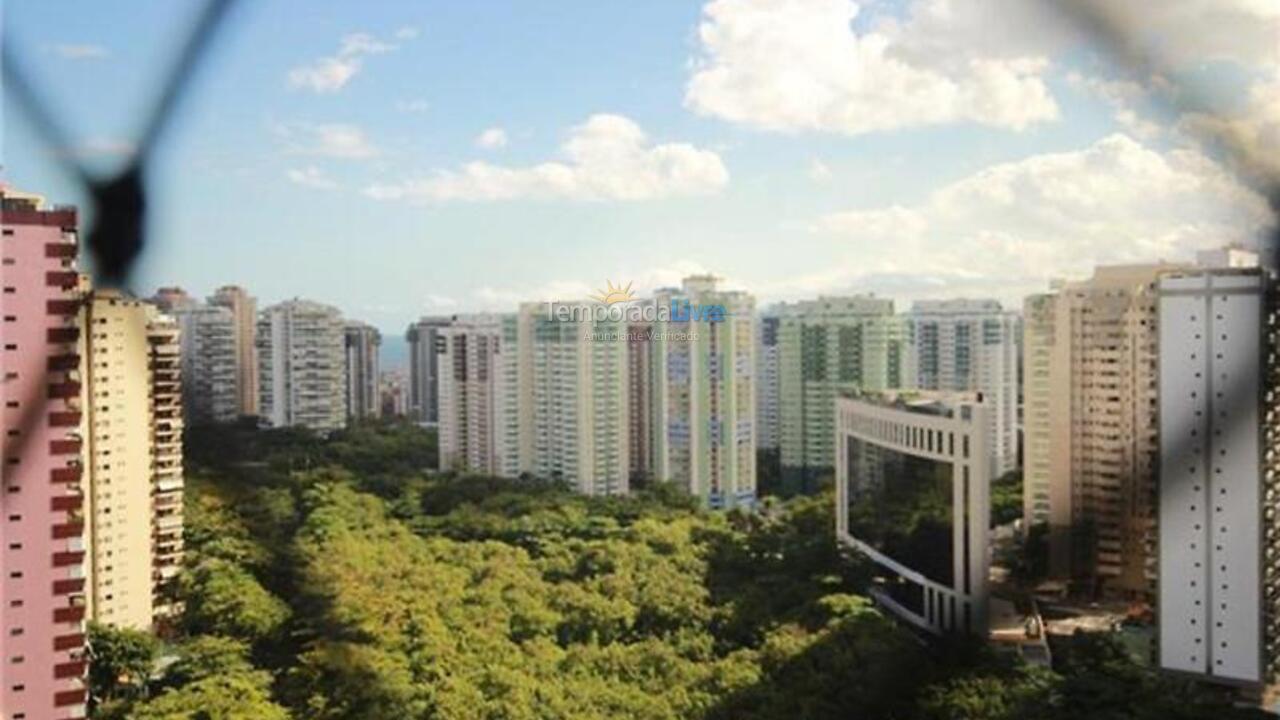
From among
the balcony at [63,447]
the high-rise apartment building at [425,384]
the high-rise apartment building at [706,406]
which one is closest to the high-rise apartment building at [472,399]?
the high-rise apartment building at [425,384]

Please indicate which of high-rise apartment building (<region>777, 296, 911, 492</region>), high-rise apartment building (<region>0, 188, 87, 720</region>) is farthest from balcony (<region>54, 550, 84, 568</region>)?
high-rise apartment building (<region>777, 296, 911, 492</region>)

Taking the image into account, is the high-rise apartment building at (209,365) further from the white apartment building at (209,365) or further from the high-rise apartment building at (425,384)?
the high-rise apartment building at (425,384)

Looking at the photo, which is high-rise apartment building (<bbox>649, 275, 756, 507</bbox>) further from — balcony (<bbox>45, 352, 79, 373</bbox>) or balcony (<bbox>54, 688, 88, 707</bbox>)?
balcony (<bbox>54, 688, 88, 707</bbox>)

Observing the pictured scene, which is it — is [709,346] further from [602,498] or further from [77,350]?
[77,350]

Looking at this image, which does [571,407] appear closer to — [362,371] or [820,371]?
[362,371]

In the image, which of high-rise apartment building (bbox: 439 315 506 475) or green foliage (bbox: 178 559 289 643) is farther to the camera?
high-rise apartment building (bbox: 439 315 506 475)

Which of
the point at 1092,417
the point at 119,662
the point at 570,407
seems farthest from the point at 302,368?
the point at 1092,417
